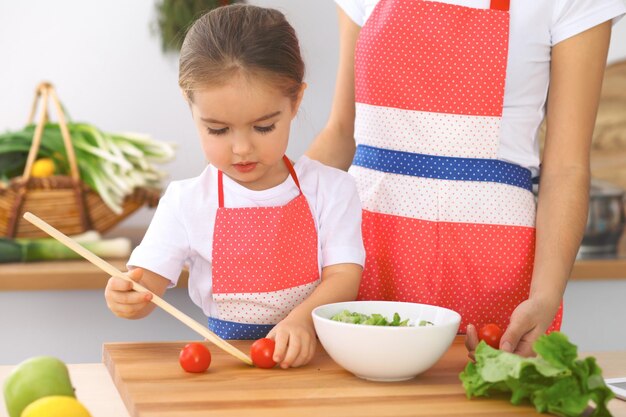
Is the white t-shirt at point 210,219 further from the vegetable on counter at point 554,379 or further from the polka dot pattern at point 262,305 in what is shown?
the vegetable on counter at point 554,379

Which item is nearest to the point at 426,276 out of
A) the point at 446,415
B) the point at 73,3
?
the point at 446,415

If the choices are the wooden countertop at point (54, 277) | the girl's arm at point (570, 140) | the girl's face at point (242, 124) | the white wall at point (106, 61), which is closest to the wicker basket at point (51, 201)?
the wooden countertop at point (54, 277)

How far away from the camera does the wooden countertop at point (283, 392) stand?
1.08 metres

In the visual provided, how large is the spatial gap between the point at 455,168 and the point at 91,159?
4.57 ft

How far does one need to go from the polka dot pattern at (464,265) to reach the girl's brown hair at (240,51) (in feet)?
1.27

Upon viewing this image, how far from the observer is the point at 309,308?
1390 millimetres

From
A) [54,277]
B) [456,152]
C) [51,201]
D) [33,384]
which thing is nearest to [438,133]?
[456,152]

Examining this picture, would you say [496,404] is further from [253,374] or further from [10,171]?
[10,171]

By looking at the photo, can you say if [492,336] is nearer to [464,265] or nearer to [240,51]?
[464,265]

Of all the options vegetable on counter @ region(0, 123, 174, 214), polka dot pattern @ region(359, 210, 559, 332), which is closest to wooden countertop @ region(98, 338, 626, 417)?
polka dot pattern @ region(359, 210, 559, 332)

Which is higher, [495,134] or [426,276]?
[495,134]

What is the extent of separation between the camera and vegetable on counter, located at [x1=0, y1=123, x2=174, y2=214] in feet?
8.91

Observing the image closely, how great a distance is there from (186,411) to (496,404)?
0.36m

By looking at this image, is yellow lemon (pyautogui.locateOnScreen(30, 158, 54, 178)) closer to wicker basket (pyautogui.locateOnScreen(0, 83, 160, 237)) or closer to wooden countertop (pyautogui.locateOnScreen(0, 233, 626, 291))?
wicker basket (pyautogui.locateOnScreen(0, 83, 160, 237))
